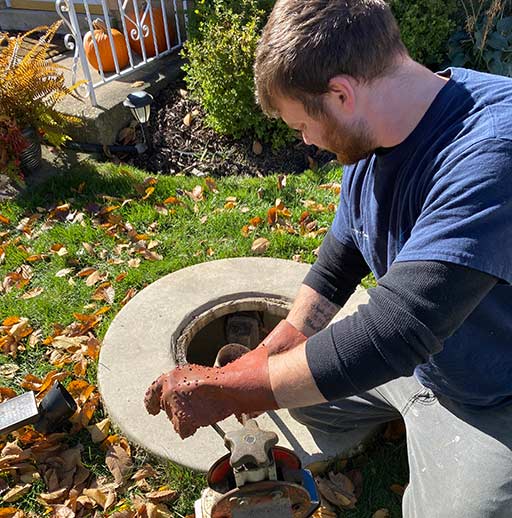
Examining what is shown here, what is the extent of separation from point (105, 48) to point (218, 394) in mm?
4655

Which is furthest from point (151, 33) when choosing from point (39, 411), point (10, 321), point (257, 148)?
point (39, 411)

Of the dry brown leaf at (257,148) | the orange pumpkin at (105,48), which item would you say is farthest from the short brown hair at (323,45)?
the orange pumpkin at (105,48)

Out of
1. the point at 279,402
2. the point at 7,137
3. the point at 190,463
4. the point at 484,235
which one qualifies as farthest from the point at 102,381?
the point at 7,137

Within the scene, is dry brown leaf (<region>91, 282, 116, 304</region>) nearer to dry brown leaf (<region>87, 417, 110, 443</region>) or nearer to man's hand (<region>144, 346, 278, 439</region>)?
dry brown leaf (<region>87, 417, 110, 443</region>)

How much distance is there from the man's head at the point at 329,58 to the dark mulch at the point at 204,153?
2.98 metres

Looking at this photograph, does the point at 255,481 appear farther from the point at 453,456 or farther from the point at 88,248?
the point at 88,248

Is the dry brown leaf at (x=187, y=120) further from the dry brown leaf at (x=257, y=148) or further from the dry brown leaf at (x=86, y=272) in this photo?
the dry brown leaf at (x=86, y=272)

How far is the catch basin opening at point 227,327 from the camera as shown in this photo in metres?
2.88

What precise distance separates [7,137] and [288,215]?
79.6 inches

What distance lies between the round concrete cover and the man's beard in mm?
1269

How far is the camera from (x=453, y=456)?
1958 millimetres

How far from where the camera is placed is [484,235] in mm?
1434

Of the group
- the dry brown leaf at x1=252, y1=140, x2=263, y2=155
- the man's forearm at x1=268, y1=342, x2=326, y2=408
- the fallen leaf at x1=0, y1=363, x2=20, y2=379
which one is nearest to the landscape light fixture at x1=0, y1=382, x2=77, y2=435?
the fallen leaf at x1=0, y1=363, x2=20, y2=379

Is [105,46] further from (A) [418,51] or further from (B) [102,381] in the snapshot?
(B) [102,381]
